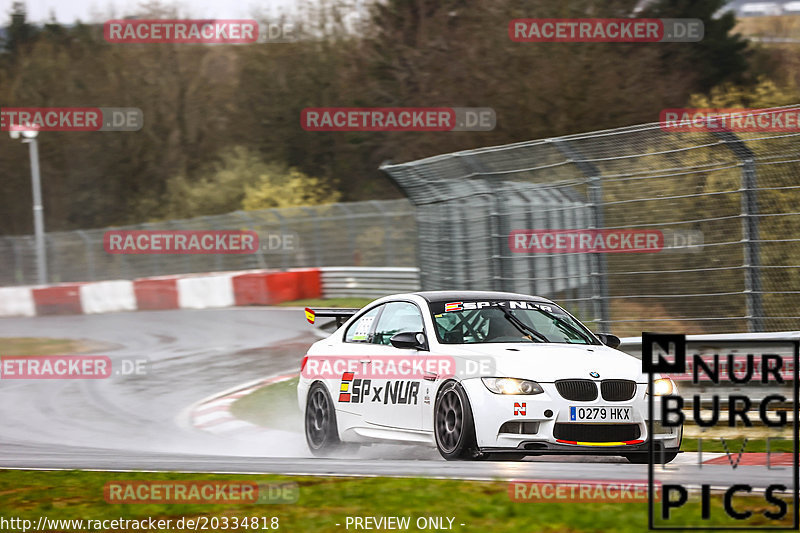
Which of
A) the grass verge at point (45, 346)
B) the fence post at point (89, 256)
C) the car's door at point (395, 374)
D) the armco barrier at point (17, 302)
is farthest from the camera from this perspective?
the fence post at point (89, 256)

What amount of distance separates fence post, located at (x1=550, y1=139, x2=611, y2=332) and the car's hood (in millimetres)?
3999

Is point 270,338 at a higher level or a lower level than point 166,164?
lower

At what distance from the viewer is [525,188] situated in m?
13.9

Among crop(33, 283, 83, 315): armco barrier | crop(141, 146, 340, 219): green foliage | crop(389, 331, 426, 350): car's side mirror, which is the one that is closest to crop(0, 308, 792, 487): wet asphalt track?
crop(389, 331, 426, 350): car's side mirror

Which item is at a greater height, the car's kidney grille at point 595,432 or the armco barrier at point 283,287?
the car's kidney grille at point 595,432

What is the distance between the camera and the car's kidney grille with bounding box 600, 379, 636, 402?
7.91 metres

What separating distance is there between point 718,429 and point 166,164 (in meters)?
47.0

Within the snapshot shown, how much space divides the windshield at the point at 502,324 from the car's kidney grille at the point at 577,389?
0.82 metres

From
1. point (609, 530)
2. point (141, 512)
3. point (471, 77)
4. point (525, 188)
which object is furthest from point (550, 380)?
point (471, 77)

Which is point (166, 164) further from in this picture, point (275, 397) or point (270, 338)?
point (275, 397)

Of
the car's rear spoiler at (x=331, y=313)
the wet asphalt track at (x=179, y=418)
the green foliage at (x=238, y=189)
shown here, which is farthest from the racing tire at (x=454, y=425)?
the green foliage at (x=238, y=189)

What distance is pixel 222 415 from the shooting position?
42.2 feet

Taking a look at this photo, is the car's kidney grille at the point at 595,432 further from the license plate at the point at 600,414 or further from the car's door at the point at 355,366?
the car's door at the point at 355,366

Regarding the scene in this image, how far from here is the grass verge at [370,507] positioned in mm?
5918
